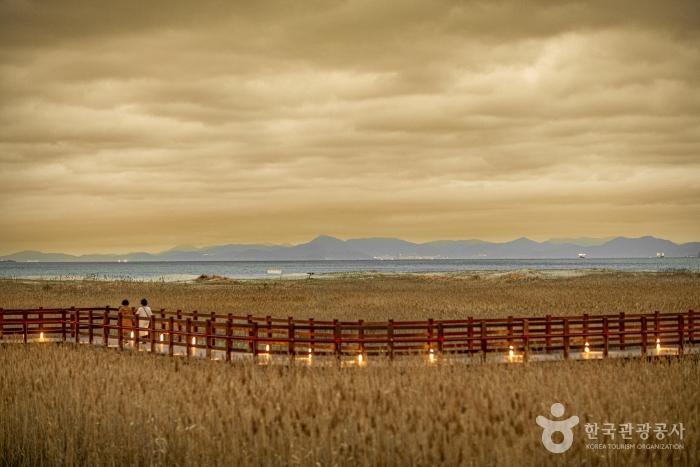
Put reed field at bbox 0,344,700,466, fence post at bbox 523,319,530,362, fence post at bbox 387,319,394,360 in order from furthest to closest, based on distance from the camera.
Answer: fence post at bbox 523,319,530,362, fence post at bbox 387,319,394,360, reed field at bbox 0,344,700,466

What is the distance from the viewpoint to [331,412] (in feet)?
46.2

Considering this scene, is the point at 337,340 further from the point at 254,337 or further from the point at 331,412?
the point at 331,412

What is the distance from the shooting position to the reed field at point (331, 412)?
37.5 ft

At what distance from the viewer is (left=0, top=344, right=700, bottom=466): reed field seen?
37.5 feet

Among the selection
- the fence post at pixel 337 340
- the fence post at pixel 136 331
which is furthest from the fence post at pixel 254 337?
the fence post at pixel 136 331

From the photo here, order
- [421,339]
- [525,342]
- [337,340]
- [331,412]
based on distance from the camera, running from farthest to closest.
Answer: [525,342] < [337,340] < [421,339] < [331,412]

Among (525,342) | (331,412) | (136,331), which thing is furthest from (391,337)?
(136,331)

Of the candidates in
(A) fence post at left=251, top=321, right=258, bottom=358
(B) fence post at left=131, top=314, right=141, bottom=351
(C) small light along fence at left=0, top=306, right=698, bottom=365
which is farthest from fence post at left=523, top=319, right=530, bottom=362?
(B) fence post at left=131, top=314, right=141, bottom=351

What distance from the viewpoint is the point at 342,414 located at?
45.3 ft

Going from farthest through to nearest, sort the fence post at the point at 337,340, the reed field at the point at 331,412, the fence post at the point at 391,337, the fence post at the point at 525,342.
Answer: the fence post at the point at 525,342 < the fence post at the point at 337,340 < the fence post at the point at 391,337 < the reed field at the point at 331,412

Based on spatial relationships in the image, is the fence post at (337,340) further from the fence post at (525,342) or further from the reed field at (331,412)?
the fence post at (525,342)

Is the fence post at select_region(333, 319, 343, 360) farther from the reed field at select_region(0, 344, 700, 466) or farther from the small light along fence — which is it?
the reed field at select_region(0, 344, 700, 466)

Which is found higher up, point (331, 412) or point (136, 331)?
point (136, 331)

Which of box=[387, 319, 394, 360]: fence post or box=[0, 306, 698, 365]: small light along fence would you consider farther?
box=[0, 306, 698, 365]: small light along fence
